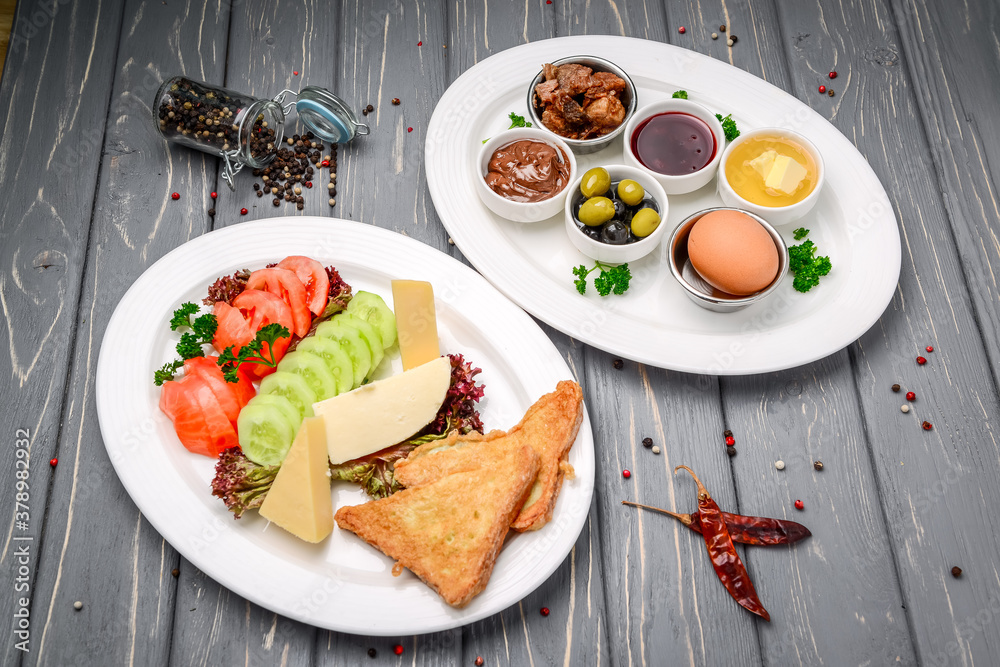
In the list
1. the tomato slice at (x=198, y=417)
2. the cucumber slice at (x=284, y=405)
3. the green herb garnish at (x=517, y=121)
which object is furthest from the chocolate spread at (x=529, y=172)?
the tomato slice at (x=198, y=417)

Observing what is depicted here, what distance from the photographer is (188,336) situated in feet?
9.93

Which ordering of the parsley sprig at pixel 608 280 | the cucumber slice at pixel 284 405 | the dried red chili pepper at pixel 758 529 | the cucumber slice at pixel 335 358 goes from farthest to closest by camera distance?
the parsley sprig at pixel 608 280 → the dried red chili pepper at pixel 758 529 → the cucumber slice at pixel 335 358 → the cucumber slice at pixel 284 405

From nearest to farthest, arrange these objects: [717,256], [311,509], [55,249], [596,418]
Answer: [311,509], [717,256], [596,418], [55,249]

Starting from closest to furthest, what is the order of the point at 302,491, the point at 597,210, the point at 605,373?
1. the point at 302,491
2. the point at 597,210
3. the point at 605,373

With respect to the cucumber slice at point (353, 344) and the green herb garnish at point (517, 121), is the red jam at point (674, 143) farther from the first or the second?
the cucumber slice at point (353, 344)

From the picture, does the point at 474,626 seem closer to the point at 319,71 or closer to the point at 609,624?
the point at 609,624

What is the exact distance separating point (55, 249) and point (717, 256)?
3.47 m

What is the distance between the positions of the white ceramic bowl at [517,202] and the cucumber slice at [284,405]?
137 cm

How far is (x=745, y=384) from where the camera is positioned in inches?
132

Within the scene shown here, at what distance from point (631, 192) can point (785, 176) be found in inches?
32.0

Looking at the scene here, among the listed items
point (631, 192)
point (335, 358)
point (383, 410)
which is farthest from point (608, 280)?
point (335, 358)

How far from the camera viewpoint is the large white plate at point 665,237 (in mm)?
3154

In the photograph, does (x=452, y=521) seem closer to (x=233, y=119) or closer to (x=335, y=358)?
(x=335, y=358)

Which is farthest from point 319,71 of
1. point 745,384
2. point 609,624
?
point 609,624
